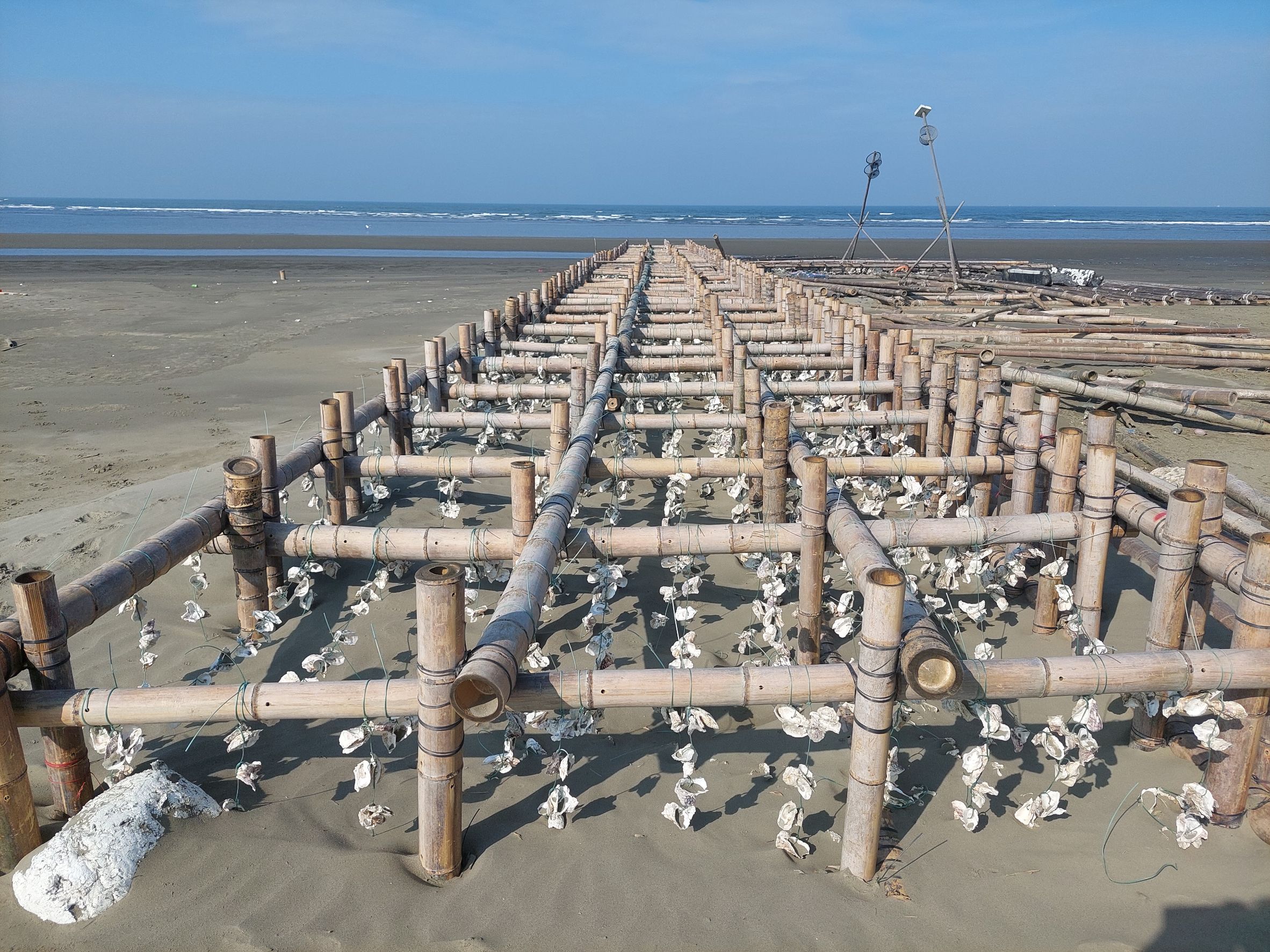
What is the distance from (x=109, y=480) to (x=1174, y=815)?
7045 mm

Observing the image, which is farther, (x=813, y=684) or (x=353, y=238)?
(x=353, y=238)

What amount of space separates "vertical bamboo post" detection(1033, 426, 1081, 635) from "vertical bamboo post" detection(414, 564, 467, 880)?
2691mm

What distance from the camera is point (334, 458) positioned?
488 cm

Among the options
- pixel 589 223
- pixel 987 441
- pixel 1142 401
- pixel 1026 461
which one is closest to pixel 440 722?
pixel 1026 461

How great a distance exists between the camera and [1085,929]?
249 cm

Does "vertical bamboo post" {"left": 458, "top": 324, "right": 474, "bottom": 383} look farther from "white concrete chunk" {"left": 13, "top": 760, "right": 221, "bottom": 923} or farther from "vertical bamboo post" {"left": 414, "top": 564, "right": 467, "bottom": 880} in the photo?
"vertical bamboo post" {"left": 414, "top": 564, "right": 467, "bottom": 880}

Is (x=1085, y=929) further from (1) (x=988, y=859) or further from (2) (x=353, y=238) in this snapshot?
(2) (x=353, y=238)

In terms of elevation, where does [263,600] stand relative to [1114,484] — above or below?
below

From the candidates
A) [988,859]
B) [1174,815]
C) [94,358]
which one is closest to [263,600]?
[988,859]

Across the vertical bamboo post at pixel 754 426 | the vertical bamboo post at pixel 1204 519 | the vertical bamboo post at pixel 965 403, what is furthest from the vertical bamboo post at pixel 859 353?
the vertical bamboo post at pixel 1204 519

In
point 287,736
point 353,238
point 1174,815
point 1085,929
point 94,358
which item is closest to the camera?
point 1085,929

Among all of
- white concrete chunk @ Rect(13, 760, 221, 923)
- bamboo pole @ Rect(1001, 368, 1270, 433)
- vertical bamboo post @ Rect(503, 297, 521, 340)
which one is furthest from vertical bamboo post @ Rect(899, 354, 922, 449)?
white concrete chunk @ Rect(13, 760, 221, 923)

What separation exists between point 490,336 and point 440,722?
654 centimetres

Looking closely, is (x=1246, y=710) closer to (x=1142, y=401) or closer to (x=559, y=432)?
(x=559, y=432)
